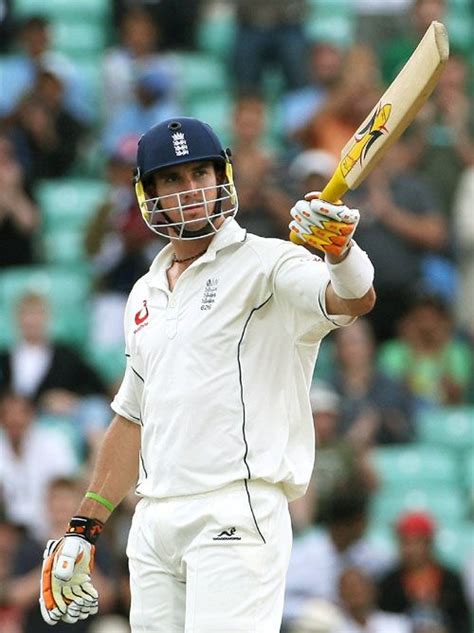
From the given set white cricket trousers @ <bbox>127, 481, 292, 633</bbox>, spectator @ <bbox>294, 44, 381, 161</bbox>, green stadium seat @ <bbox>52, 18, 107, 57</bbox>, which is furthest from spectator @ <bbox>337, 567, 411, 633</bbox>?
green stadium seat @ <bbox>52, 18, 107, 57</bbox>

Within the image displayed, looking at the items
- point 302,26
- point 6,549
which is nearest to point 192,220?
point 6,549

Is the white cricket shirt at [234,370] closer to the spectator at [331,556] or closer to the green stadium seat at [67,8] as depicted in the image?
the spectator at [331,556]

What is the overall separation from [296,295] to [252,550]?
2.27 ft

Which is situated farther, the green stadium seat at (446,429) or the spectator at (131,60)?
the spectator at (131,60)

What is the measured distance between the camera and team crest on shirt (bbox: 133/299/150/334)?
5023mm

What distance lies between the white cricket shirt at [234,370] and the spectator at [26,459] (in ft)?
13.0

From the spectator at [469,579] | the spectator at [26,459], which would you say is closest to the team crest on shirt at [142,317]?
the spectator at [26,459]

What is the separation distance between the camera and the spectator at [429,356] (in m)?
9.76

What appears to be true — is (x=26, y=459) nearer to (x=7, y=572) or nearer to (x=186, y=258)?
(x=7, y=572)

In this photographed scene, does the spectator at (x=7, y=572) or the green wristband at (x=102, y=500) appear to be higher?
the green wristband at (x=102, y=500)

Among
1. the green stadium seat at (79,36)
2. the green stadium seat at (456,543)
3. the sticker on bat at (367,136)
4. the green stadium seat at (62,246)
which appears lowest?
the green stadium seat at (456,543)

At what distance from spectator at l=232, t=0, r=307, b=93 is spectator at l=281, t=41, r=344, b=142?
0.35 ft

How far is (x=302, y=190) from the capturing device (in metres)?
9.59

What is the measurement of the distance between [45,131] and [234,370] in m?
6.32
